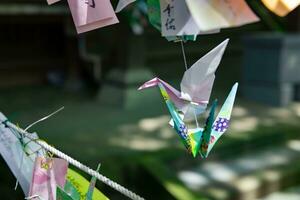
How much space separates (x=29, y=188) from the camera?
149 centimetres

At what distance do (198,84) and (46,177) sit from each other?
1.76 ft

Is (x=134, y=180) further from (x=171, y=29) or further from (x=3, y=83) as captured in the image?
(x=3, y=83)

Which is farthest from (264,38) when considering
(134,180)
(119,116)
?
(134,180)

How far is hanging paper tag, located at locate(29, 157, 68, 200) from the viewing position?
1.43m

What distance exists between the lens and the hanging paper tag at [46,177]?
1.43 m

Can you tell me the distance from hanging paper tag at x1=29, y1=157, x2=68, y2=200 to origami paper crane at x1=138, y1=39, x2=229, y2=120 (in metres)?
0.39

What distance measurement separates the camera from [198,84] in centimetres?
129

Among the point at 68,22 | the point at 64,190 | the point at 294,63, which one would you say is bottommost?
the point at 294,63

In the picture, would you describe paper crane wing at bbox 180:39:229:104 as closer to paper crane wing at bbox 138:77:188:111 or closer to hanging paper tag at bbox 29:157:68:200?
paper crane wing at bbox 138:77:188:111

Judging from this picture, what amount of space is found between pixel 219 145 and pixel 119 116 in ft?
4.93

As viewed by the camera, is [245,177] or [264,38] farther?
[264,38]

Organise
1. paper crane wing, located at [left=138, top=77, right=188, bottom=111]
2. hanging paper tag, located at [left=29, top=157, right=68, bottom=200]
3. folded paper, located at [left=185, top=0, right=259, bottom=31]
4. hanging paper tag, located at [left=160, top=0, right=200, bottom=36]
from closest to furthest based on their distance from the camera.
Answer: folded paper, located at [left=185, top=0, right=259, bottom=31] → hanging paper tag, located at [left=160, top=0, right=200, bottom=36] → paper crane wing, located at [left=138, top=77, right=188, bottom=111] → hanging paper tag, located at [left=29, top=157, right=68, bottom=200]

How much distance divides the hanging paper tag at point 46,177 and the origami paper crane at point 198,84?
39 centimetres

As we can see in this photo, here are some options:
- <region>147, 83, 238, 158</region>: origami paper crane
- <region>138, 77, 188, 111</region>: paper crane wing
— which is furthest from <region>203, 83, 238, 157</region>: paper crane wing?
<region>138, 77, 188, 111</region>: paper crane wing
